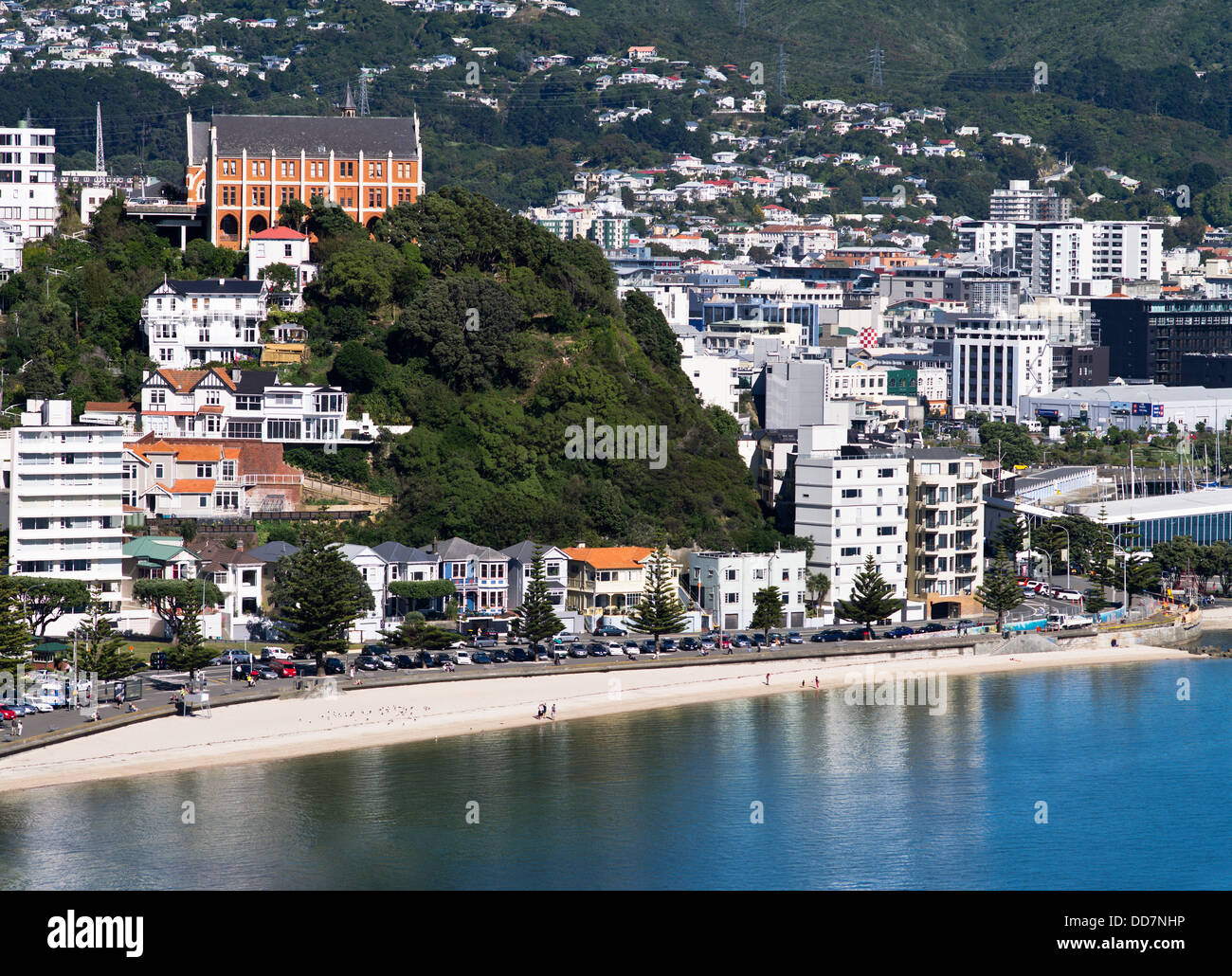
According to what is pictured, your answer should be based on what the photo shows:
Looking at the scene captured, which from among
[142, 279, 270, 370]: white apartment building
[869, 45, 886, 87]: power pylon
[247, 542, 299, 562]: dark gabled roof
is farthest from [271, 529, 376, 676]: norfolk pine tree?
[869, 45, 886, 87]: power pylon

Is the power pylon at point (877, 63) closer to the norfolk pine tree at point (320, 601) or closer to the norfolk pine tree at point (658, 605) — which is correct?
the norfolk pine tree at point (658, 605)

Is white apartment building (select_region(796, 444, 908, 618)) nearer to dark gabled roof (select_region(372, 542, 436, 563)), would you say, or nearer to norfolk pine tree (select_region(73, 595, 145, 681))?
dark gabled roof (select_region(372, 542, 436, 563))

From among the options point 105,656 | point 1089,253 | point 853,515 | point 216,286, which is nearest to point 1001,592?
point 853,515

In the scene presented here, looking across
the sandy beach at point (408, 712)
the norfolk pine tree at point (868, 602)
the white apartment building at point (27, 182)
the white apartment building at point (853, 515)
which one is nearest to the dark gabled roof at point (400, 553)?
the sandy beach at point (408, 712)

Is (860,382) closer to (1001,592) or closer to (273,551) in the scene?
(1001,592)

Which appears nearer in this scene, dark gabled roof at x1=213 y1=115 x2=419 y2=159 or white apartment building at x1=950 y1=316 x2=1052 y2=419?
dark gabled roof at x1=213 y1=115 x2=419 y2=159

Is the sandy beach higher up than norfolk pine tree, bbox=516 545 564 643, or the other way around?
norfolk pine tree, bbox=516 545 564 643
